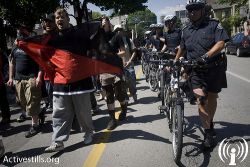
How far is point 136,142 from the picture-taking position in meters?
5.85

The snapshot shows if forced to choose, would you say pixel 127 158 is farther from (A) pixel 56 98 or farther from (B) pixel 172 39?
(B) pixel 172 39

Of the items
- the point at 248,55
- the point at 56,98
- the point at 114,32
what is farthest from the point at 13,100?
the point at 248,55

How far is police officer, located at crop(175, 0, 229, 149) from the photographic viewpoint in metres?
4.98

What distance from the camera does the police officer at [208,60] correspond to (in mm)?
4980

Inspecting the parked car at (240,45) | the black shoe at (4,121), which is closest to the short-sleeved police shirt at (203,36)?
the black shoe at (4,121)

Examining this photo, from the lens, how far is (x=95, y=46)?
5.94 metres

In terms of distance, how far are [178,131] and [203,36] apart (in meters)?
1.45

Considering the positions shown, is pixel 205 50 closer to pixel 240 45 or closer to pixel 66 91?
pixel 66 91

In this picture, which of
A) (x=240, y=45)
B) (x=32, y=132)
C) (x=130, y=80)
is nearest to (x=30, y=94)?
(x=32, y=132)

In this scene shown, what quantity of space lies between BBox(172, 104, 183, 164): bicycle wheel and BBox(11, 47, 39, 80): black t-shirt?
11.3 feet

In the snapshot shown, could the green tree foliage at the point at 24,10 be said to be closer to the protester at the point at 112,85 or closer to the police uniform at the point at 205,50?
the protester at the point at 112,85

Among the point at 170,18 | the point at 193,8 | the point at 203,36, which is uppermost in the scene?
the point at 170,18

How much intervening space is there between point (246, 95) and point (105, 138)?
15.0 feet

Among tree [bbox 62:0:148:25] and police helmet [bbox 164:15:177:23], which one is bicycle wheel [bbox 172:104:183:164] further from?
tree [bbox 62:0:148:25]
